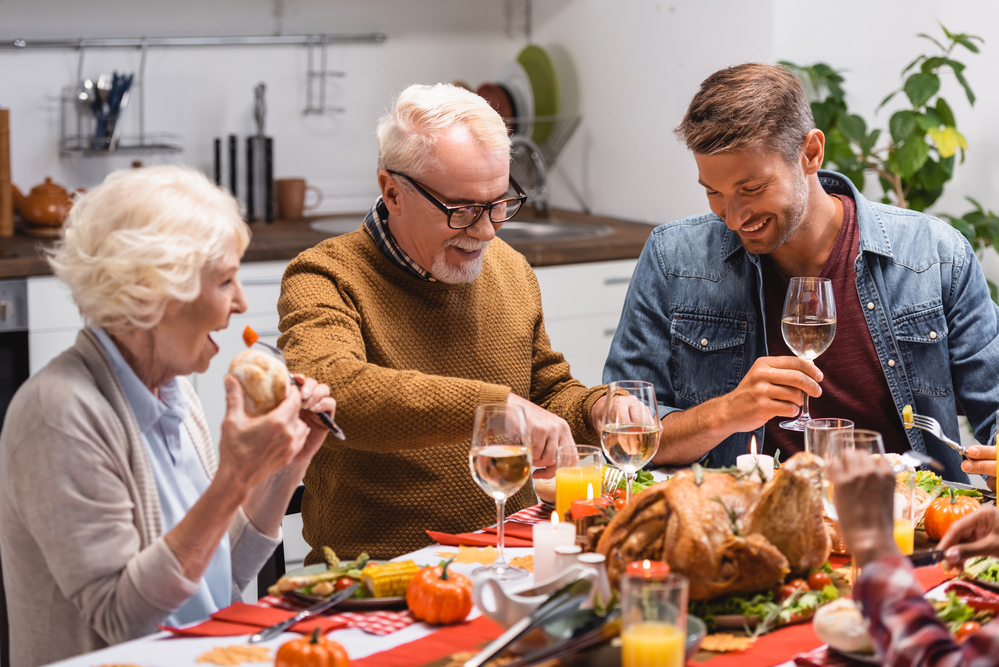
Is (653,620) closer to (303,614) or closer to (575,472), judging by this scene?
(303,614)

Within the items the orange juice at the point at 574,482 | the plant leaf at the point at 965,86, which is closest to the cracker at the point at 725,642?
the orange juice at the point at 574,482

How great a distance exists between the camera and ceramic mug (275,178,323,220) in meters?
3.93

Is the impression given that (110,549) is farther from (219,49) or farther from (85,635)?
(219,49)

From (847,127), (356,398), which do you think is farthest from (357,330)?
(847,127)

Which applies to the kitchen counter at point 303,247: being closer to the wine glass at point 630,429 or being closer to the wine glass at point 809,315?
the wine glass at point 809,315

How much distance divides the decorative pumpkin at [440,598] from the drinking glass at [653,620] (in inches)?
10.5

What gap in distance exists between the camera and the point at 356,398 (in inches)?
61.0

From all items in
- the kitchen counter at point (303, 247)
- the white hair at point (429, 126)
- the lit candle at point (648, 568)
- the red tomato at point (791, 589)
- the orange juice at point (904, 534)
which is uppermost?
the white hair at point (429, 126)

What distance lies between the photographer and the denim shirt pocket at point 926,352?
2.03 m

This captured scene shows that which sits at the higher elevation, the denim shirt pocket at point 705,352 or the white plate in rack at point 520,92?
the white plate in rack at point 520,92

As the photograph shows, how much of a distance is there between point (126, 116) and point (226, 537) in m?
2.83

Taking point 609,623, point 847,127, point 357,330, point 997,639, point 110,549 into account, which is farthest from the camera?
point 847,127

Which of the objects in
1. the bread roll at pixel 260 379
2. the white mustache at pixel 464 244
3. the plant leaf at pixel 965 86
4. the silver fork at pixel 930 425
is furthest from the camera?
the plant leaf at pixel 965 86

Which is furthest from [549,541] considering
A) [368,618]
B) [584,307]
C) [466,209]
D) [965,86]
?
[584,307]
